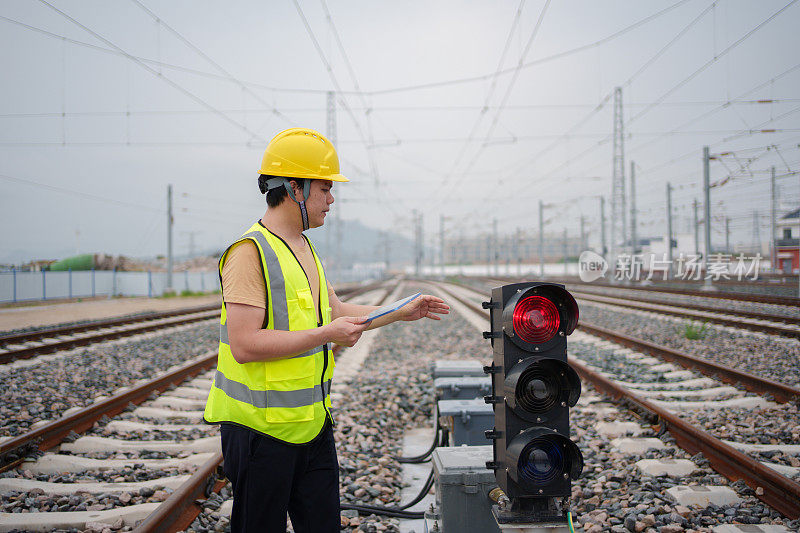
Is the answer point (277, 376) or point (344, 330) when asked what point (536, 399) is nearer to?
point (344, 330)

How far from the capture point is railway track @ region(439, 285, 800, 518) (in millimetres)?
3322

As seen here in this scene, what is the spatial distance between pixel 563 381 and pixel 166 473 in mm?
3191

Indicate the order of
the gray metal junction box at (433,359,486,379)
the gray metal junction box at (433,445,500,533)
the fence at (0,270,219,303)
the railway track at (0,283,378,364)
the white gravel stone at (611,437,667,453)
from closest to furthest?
the gray metal junction box at (433,445,500,533), the white gravel stone at (611,437,667,453), the gray metal junction box at (433,359,486,379), the railway track at (0,283,378,364), the fence at (0,270,219,303)

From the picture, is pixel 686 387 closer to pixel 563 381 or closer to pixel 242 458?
pixel 563 381

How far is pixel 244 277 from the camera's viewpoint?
1779 mm

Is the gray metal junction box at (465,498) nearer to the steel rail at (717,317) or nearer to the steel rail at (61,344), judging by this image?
the steel rail at (61,344)

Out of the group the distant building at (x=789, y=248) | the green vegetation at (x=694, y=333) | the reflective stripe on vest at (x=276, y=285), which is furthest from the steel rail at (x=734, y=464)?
the distant building at (x=789, y=248)

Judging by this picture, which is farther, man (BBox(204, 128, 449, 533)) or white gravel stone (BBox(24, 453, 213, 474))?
white gravel stone (BBox(24, 453, 213, 474))

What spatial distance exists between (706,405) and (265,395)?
531cm

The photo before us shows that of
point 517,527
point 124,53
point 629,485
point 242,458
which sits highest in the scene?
point 124,53

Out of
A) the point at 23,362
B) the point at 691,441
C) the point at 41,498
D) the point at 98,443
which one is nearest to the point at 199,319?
the point at 23,362

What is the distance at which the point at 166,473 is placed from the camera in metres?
3.98

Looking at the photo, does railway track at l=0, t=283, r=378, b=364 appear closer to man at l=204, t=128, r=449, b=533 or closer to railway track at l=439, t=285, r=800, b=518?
man at l=204, t=128, r=449, b=533

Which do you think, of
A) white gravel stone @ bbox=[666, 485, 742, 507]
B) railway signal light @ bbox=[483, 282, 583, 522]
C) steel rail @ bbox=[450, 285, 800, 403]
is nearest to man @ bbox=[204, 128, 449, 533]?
railway signal light @ bbox=[483, 282, 583, 522]
